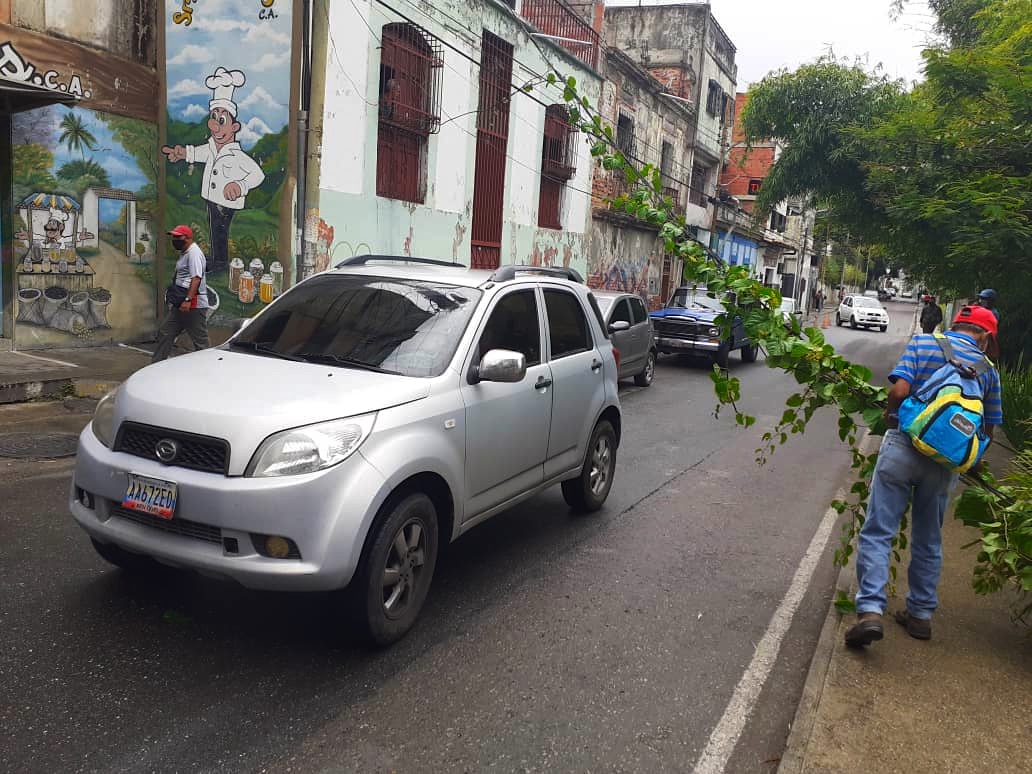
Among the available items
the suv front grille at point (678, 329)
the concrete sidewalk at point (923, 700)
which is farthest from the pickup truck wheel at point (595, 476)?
the suv front grille at point (678, 329)

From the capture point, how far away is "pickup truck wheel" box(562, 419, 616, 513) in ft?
20.5

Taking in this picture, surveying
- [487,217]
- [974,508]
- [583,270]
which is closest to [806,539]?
[974,508]

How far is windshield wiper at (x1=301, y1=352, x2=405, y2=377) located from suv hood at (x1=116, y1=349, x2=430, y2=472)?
0.06m

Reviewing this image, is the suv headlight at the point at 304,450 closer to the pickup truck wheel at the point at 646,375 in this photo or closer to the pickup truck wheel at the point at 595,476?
the pickup truck wheel at the point at 595,476

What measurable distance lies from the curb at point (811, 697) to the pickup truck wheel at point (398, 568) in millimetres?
1817

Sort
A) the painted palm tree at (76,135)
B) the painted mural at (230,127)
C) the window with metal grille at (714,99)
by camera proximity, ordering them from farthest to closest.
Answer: the window with metal grille at (714,99), the painted mural at (230,127), the painted palm tree at (76,135)

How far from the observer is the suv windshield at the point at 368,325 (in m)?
4.52

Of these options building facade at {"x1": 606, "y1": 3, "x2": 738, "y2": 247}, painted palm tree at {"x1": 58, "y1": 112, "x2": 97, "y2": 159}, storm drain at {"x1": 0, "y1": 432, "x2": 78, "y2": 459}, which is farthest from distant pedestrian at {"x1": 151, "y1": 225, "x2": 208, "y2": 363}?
building facade at {"x1": 606, "y1": 3, "x2": 738, "y2": 247}

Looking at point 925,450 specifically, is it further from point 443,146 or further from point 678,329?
point 443,146

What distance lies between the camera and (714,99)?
1401 inches

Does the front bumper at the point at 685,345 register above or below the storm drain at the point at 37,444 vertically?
above

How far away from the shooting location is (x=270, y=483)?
354 centimetres

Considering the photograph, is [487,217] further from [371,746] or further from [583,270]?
[371,746]

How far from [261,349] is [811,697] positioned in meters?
3.38
